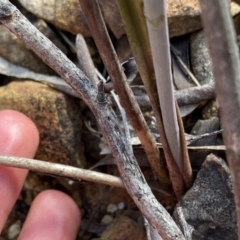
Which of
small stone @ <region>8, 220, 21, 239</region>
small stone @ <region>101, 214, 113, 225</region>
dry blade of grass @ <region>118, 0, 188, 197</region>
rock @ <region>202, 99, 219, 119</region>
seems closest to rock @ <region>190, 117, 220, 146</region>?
rock @ <region>202, 99, 219, 119</region>

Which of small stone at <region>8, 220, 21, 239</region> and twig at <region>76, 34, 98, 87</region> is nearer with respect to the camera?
twig at <region>76, 34, 98, 87</region>

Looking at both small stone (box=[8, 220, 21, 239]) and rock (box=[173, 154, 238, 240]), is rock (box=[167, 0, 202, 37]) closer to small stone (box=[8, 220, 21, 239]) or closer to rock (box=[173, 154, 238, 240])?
rock (box=[173, 154, 238, 240])

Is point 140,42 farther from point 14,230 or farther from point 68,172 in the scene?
point 14,230

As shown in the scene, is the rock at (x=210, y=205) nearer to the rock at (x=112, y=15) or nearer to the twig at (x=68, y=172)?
the twig at (x=68, y=172)

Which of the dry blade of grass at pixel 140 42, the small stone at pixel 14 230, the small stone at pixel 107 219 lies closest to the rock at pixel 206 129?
the dry blade of grass at pixel 140 42

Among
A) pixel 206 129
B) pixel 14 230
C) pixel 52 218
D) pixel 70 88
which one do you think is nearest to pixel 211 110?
pixel 206 129
